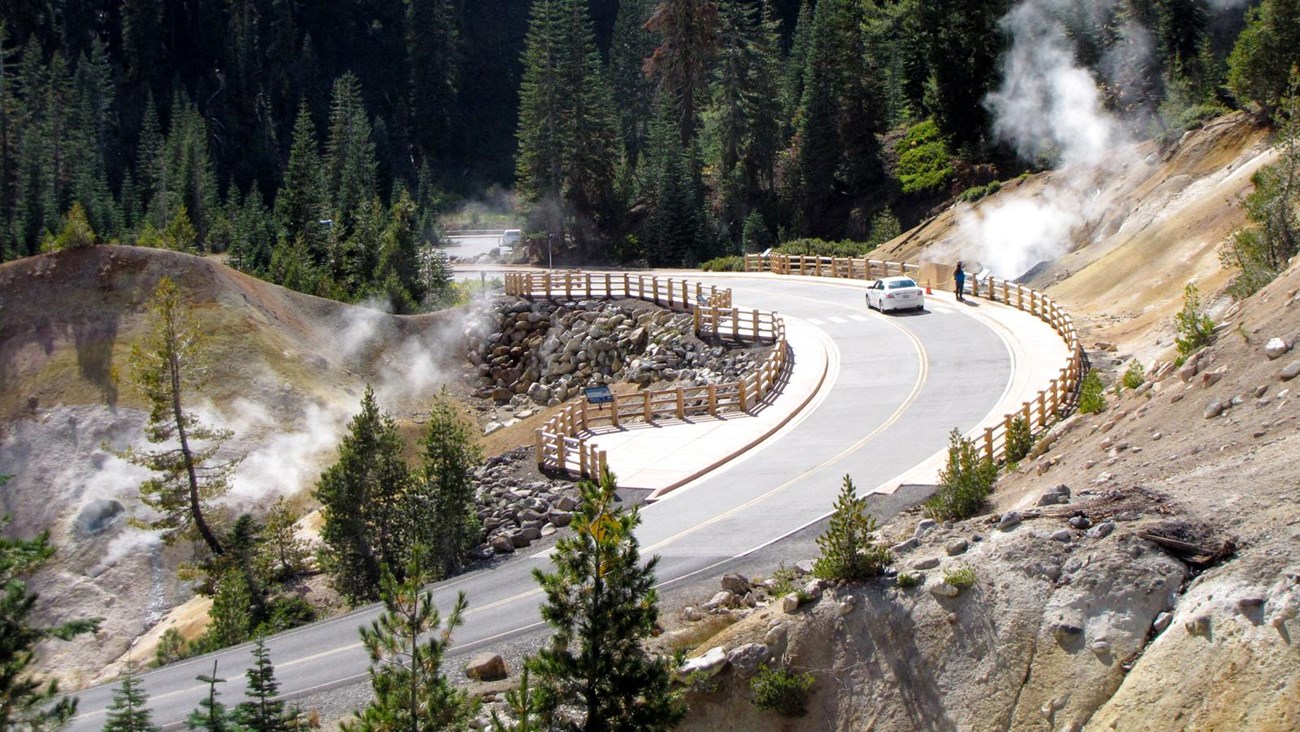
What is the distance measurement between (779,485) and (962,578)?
1125 centimetres

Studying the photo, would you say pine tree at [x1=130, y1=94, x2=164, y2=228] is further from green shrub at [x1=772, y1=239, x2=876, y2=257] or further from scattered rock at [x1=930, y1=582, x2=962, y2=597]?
scattered rock at [x1=930, y1=582, x2=962, y2=597]

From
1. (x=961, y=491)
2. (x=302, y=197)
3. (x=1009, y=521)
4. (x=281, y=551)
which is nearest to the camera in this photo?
(x=1009, y=521)

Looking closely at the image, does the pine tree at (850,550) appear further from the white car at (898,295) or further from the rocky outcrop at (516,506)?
the white car at (898,295)

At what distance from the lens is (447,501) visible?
2950cm

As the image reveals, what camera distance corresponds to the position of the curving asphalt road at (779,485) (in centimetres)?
2230

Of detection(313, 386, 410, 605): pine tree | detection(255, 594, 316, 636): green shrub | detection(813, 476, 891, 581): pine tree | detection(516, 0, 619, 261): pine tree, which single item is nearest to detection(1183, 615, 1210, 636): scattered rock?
detection(813, 476, 891, 581): pine tree

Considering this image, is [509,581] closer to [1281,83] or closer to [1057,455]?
[1057,455]

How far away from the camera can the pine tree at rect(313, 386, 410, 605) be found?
31094mm

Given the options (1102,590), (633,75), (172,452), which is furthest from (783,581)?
(633,75)

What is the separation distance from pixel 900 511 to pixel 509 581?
775 cm

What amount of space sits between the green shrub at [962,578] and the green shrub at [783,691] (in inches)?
90.2

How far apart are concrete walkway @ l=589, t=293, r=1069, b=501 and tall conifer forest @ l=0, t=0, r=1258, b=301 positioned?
19154 mm

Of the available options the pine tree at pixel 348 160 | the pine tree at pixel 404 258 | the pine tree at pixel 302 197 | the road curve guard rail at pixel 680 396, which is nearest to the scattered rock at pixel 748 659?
the road curve guard rail at pixel 680 396

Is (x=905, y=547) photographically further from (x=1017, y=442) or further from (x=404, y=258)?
(x=404, y=258)
